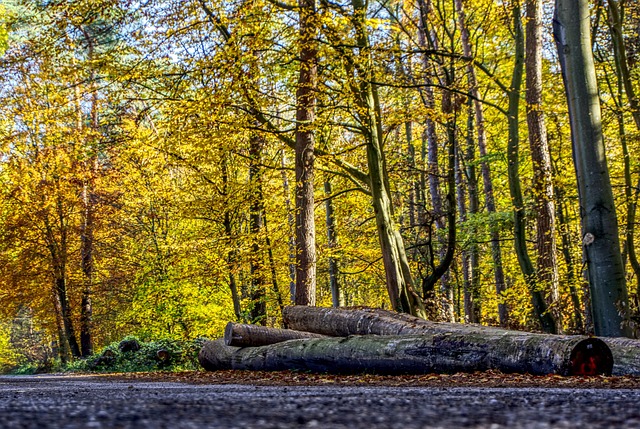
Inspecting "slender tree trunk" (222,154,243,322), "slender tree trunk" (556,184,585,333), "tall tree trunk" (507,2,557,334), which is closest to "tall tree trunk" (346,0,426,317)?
"tall tree trunk" (507,2,557,334)

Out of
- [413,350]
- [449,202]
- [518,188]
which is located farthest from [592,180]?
[449,202]

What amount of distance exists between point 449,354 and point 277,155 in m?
10.1

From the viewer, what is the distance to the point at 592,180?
318 inches

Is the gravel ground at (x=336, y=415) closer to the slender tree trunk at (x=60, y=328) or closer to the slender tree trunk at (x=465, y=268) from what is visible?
the slender tree trunk at (x=465, y=268)

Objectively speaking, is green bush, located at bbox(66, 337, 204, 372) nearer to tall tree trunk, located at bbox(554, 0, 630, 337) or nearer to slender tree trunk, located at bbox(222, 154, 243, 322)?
slender tree trunk, located at bbox(222, 154, 243, 322)

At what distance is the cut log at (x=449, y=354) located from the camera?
6.00 meters

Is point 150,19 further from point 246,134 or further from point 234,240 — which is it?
point 234,240

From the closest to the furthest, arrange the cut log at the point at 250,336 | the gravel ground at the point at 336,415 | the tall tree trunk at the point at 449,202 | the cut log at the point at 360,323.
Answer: the gravel ground at the point at 336,415 → the cut log at the point at 360,323 → the cut log at the point at 250,336 → the tall tree trunk at the point at 449,202

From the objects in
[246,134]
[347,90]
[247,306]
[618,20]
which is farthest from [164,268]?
[618,20]

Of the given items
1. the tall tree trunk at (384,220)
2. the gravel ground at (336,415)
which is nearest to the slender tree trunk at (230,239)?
the tall tree trunk at (384,220)

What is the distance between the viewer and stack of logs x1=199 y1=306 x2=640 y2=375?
237 inches

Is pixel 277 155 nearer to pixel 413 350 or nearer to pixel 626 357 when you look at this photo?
pixel 413 350

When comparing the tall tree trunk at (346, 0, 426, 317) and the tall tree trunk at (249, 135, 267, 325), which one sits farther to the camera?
the tall tree trunk at (249, 135, 267, 325)

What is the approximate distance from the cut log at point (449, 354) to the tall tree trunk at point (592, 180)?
2.00 meters
